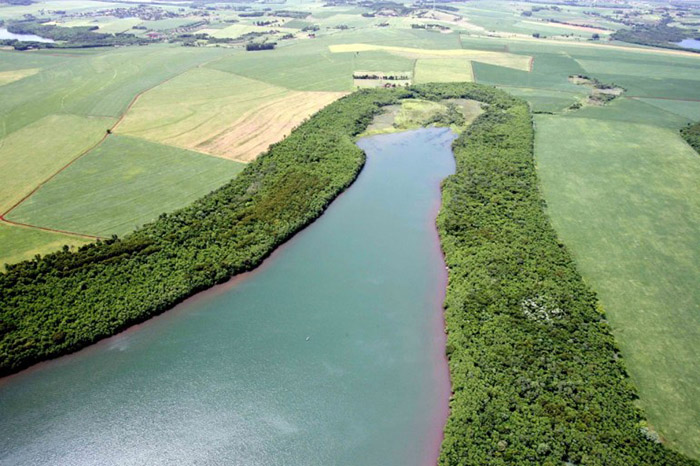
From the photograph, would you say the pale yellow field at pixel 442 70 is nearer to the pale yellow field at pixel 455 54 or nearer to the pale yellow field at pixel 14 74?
the pale yellow field at pixel 455 54

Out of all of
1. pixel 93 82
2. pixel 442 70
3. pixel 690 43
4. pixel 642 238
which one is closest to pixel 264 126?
pixel 93 82

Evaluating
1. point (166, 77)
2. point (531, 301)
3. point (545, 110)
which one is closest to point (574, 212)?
point (531, 301)

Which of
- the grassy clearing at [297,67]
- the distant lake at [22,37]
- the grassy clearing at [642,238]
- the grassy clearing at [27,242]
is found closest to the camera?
the grassy clearing at [642,238]

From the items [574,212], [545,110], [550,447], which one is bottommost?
[550,447]

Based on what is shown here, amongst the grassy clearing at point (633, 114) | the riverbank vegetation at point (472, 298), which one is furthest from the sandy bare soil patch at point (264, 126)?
the grassy clearing at point (633, 114)

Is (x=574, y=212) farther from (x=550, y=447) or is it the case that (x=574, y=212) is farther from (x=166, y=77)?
(x=166, y=77)
